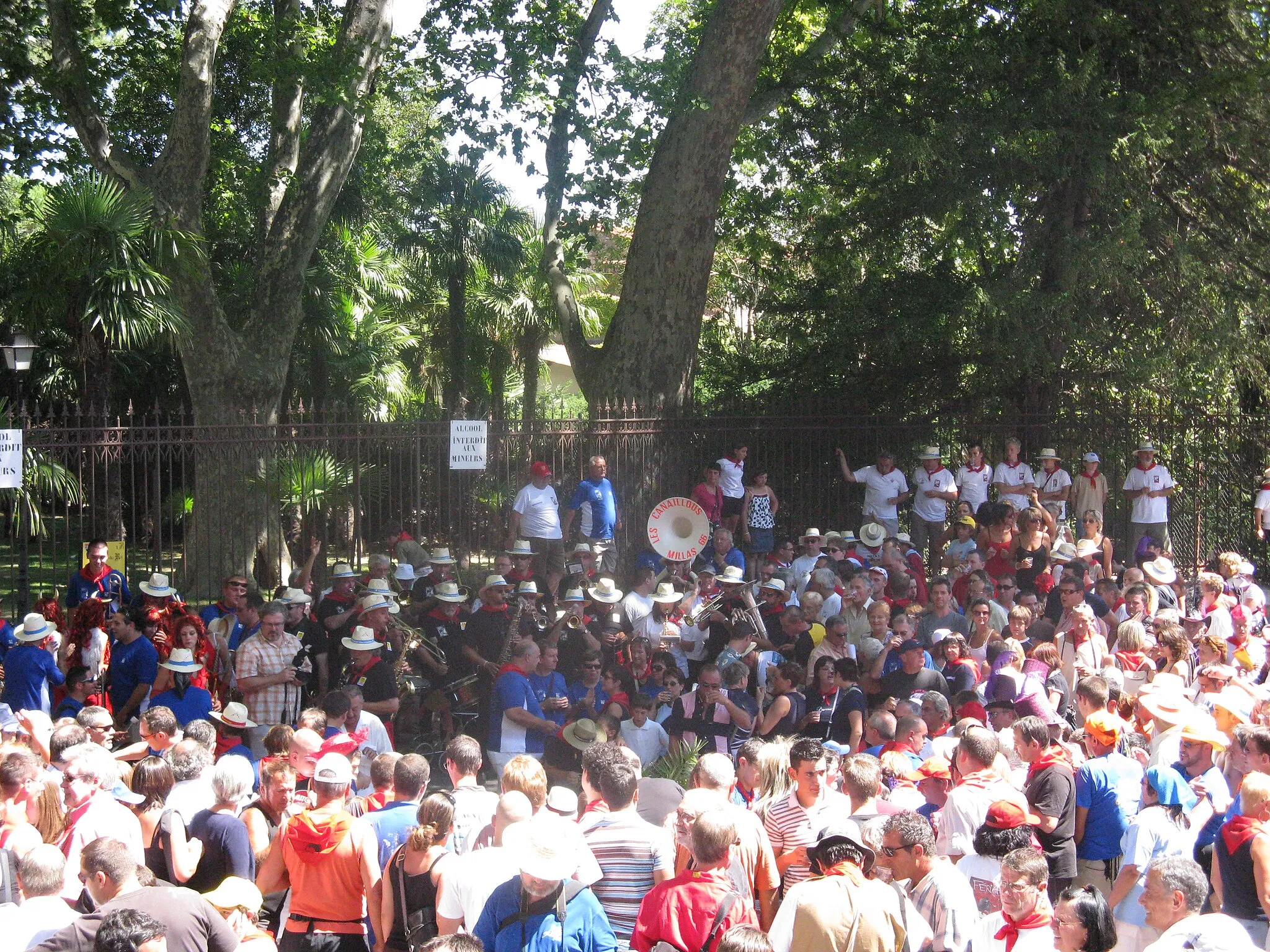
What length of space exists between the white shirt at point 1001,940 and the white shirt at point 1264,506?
43.5ft

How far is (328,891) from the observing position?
18.0ft

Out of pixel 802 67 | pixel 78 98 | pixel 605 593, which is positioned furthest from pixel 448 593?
pixel 802 67

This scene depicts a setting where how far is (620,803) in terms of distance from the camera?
5609 millimetres

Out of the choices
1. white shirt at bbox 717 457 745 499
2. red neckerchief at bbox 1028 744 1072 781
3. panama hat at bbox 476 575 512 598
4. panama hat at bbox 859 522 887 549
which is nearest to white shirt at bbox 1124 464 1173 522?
panama hat at bbox 859 522 887 549

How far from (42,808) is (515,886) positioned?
2.39 metres

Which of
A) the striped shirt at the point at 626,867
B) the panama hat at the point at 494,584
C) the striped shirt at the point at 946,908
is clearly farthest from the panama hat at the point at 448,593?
the striped shirt at the point at 946,908

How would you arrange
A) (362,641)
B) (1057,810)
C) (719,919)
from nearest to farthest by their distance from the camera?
(719,919) → (1057,810) → (362,641)

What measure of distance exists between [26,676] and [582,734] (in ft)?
13.4

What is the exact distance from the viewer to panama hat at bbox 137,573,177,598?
10.5 metres

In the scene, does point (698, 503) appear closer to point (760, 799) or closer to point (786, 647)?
point (786, 647)

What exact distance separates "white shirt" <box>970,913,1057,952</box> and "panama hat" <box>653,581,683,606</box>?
236 inches

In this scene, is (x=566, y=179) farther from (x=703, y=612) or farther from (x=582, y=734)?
(x=582, y=734)

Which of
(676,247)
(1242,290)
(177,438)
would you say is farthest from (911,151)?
(177,438)

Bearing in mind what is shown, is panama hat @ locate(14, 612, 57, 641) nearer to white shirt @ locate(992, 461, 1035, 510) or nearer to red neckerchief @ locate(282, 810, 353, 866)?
red neckerchief @ locate(282, 810, 353, 866)
